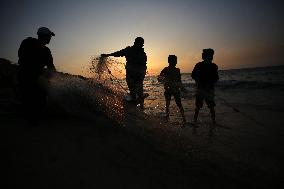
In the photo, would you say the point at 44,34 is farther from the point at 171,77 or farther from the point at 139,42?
the point at 171,77

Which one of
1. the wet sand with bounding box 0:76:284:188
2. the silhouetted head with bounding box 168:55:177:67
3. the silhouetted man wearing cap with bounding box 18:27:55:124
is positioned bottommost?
the wet sand with bounding box 0:76:284:188

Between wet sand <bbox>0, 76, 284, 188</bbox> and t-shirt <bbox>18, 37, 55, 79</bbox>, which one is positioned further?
t-shirt <bbox>18, 37, 55, 79</bbox>

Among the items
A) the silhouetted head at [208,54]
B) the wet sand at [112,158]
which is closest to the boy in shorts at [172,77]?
the silhouetted head at [208,54]

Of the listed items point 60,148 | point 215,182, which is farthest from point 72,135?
point 215,182

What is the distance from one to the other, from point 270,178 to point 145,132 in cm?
224

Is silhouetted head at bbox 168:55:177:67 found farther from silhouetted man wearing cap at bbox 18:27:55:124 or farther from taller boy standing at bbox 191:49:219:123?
silhouetted man wearing cap at bbox 18:27:55:124

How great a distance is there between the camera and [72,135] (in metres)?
4.40

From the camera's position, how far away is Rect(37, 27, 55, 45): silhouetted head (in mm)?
4871

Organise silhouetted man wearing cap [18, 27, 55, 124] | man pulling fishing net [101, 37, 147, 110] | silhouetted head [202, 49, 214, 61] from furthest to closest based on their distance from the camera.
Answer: man pulling fishing net [101, 37, 147, 110] < silhouetted head [202, 49, 214, 61] < silhouetted man wearing cap [18, 27, 55, 124]

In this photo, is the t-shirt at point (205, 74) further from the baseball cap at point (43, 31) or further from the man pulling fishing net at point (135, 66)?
the baseball cap at point (43, 31)

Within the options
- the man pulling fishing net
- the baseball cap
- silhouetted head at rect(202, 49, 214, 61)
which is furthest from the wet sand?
silhouetted head at rect(202, 49, 214, 61)

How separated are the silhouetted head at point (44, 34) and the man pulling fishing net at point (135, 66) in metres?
3.99

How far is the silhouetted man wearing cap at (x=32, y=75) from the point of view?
4.71 meters

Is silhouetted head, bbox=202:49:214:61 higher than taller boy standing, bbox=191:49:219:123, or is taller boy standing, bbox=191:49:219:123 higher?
silhouetted head, bbox=202:49:214:61
